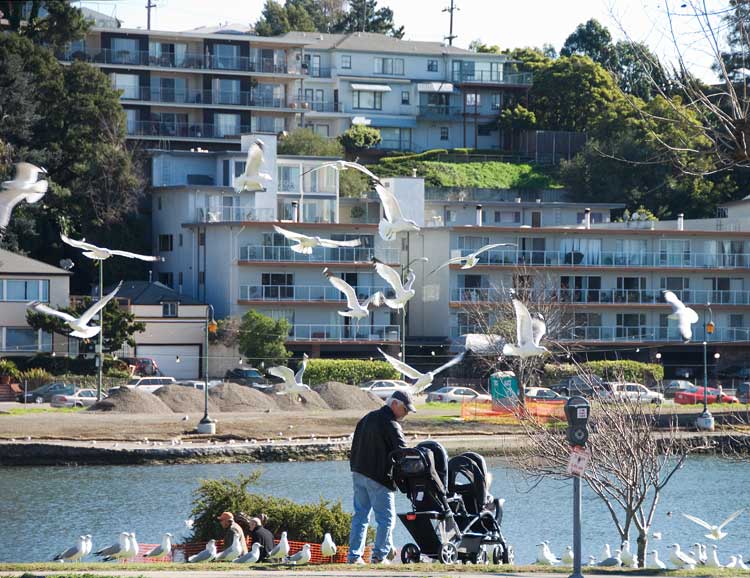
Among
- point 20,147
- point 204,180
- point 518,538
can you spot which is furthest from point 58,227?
point 518,538

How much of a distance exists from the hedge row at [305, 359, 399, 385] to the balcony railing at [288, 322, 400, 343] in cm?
336

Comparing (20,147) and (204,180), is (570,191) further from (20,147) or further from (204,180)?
(20,147)

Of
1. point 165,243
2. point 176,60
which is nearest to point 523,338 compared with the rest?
point 165,243

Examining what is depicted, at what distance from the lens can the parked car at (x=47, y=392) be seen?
51344 mm

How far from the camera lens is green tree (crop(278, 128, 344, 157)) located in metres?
78.3

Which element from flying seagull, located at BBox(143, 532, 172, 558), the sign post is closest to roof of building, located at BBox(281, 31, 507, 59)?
flying seagull, located at BBox(143, 532, 172, 558)

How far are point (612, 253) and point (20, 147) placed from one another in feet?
92.4

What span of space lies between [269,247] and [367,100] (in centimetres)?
2965

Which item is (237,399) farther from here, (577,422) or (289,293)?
(577,422)

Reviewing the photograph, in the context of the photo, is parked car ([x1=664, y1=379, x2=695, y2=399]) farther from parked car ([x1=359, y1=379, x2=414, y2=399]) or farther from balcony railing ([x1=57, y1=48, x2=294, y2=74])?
balcony railing ([x1=57, y1=48, x2=294, y2=74])

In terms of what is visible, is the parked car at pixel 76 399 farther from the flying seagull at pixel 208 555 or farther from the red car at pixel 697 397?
the flying seagull at pixel 208 555

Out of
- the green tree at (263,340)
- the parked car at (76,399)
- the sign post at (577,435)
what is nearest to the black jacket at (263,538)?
the sign post at (577,435)

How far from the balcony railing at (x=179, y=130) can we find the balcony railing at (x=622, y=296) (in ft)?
71.0

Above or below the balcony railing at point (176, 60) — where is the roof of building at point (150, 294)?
below
